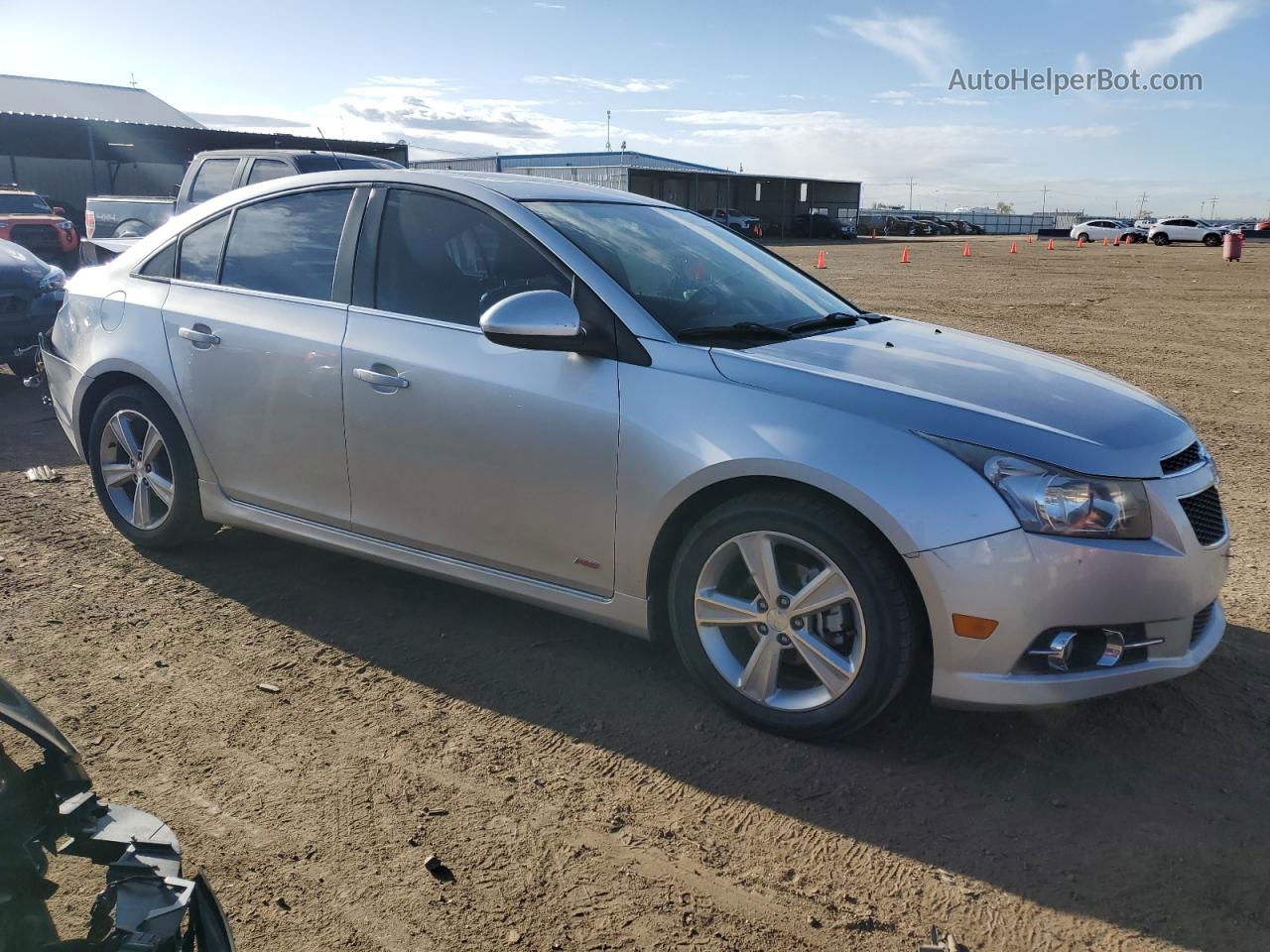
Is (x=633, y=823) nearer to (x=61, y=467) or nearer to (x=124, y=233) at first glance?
(x=61, y=467)

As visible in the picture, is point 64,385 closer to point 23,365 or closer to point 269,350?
→ point 269,350

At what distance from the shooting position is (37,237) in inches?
632

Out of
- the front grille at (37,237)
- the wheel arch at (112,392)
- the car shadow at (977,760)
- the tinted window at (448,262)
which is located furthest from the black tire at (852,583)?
the front grille at (37,237)

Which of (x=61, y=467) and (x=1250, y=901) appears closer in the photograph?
(x=1250, y=901)

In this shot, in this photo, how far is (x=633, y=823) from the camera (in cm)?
281

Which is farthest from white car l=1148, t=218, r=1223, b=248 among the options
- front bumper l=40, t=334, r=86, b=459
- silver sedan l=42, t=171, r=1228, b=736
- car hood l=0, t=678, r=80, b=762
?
car hood l=0, t=678, r=80, b=762

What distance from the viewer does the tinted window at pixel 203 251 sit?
446cm

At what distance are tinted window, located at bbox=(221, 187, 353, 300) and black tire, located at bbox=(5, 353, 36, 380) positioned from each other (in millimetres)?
5444

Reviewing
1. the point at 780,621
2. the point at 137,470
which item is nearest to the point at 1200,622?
the point at 780,621

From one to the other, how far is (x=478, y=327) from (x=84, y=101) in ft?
173

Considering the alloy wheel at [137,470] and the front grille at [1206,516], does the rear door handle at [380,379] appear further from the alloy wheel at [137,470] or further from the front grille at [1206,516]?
the front grille at [1206,516]

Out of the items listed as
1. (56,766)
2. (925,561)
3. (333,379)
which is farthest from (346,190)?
(56,766)

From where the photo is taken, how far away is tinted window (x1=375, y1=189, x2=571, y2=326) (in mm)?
3670

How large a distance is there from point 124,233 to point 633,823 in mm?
14404
